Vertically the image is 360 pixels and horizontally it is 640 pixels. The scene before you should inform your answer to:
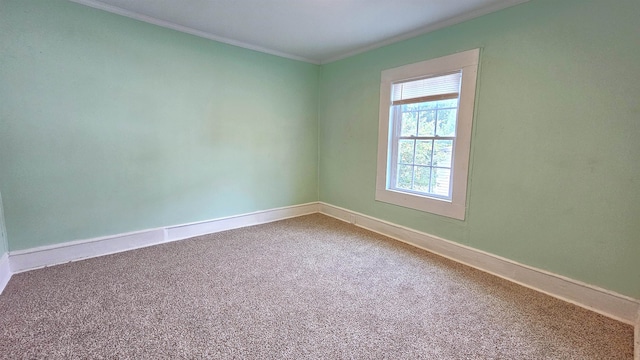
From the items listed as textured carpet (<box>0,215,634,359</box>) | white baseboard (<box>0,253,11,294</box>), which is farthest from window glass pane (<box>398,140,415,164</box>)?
white baseboard (<box>0,253,11,294</box>)

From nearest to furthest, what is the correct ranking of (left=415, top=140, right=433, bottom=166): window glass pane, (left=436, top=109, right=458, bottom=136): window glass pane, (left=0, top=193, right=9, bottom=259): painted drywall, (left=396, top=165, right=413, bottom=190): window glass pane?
(left=0, top=193, right=9, bottom=259): painted drywall < (left=436, top=109, right=458, bottom=136): window glass pane < (left=415, top=140, right=433, bottom=166): window glass pane < (left=396, top=165, right=413, bottom=190): window glass pane

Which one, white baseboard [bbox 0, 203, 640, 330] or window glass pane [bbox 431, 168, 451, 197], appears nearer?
white baseboard [bbox 0, 203, 640, 330]

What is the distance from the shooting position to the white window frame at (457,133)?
2512 millimetres

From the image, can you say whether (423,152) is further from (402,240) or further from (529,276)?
(529,276)

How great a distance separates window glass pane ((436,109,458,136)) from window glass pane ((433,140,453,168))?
0.09 m

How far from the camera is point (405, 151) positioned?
320cm

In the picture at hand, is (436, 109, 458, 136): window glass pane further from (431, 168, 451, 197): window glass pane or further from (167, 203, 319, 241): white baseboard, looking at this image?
(167, 203, 319, 241): white baseboard

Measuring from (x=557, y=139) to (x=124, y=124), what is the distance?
390 centimetres

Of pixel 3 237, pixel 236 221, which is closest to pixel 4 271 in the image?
pixel 3 237

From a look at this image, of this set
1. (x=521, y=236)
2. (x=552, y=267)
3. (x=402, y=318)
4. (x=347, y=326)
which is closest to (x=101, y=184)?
(x=347, y=326)

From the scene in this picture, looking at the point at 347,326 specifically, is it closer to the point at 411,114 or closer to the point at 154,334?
the point at 154,334

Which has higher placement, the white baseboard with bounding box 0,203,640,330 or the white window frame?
the white window frame

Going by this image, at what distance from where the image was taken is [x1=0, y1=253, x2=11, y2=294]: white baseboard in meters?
2.07

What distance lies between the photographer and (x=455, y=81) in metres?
2.63
